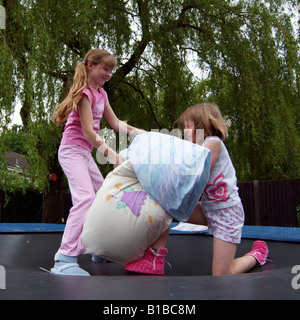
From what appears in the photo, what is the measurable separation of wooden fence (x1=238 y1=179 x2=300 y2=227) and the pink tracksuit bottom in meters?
3.85

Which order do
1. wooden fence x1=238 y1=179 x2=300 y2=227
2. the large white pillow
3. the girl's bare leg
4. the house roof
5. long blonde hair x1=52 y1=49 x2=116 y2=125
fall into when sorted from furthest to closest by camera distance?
wooden fence x1=238 y1=179 x2=300 y2=227 → the house roof → long blonde hair x1=52 y1=49 x2=116 y2=125 → the girl's bare leg → the large white pillow

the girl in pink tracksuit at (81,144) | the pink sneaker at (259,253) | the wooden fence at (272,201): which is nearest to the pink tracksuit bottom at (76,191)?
the girl in pink tracksuit at (81,144)

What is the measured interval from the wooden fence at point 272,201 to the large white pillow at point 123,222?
4048 millimetres

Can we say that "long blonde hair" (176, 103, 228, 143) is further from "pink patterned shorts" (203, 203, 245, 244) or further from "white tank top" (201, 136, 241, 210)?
"pink patterned shorts" (203, 203, 245, 244)

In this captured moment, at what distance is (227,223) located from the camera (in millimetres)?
1359

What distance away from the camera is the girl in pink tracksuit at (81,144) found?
141 cm

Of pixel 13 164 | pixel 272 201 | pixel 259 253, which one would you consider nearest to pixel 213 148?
pixel 259 253

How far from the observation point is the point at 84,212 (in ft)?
4.77

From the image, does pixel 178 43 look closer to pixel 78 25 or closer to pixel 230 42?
pixel 230 42

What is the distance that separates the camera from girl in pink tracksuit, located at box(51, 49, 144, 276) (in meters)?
1.41

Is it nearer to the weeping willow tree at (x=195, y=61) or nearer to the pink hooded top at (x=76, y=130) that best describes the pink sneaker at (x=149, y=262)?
the pink hooded top at (x=76, y=130)

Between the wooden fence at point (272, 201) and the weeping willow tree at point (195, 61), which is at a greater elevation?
the weeping willow tree at point (195, 61)

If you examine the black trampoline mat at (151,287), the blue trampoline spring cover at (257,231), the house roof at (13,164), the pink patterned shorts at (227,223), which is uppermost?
the house roof at (13,164)

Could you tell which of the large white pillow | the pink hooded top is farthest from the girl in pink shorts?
the pink hooded top
